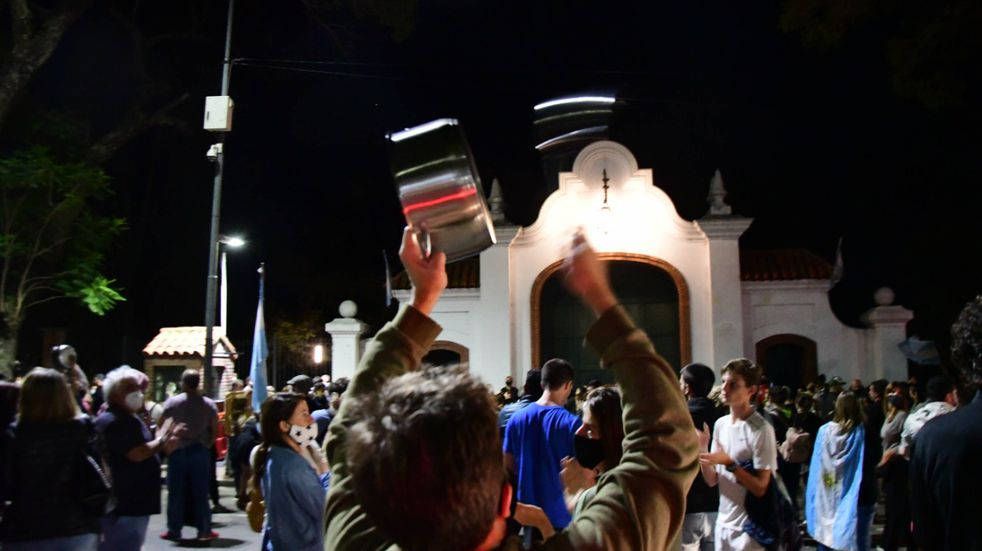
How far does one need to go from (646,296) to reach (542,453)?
13.2 metres

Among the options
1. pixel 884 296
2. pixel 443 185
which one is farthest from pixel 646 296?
pixel 443 185

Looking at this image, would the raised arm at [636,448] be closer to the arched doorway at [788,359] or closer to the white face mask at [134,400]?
the white face mask at [134,400]

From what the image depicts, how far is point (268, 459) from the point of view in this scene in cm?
486

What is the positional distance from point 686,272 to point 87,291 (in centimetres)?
1306

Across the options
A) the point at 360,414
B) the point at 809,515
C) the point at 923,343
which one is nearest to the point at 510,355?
the point at 923,343

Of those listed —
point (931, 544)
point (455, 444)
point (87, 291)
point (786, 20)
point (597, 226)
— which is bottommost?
point (931, 544)

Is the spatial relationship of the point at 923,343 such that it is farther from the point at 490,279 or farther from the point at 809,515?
the point at 809,515

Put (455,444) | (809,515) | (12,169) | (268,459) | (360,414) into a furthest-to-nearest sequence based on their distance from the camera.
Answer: (12,169) → (809,515) → (268,459) → (360,414) → (455,444)

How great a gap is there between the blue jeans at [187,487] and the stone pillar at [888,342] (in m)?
13.2

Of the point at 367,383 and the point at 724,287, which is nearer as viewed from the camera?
the point at 367,383

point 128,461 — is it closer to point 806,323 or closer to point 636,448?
point 636,448

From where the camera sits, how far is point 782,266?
18.4 meters

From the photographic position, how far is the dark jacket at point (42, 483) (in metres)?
4.75

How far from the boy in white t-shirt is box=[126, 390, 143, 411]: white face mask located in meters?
4.21
